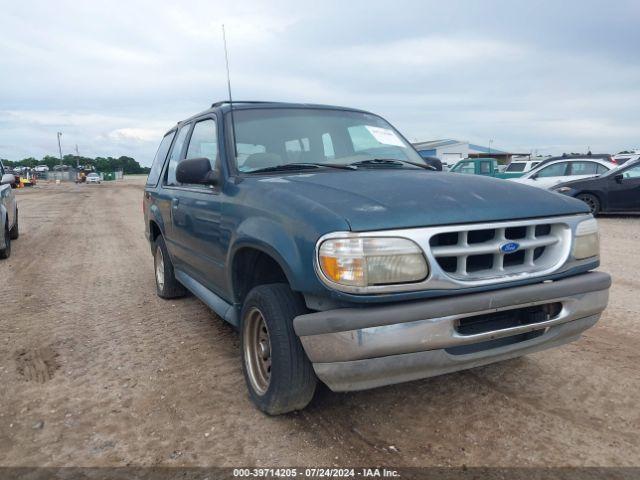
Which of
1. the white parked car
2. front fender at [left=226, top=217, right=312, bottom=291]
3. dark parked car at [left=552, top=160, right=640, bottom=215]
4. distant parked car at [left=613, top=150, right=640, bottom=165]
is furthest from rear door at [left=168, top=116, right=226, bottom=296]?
distant parked car at [left=613, top=150, right=640, bottom=165]

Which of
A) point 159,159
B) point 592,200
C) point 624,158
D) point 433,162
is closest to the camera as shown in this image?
point 433,162

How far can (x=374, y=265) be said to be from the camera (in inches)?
87.1

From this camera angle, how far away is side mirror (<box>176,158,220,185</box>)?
3.25 m

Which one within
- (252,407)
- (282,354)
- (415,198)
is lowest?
(252,407)

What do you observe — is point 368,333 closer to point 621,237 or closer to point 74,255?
point 74,255

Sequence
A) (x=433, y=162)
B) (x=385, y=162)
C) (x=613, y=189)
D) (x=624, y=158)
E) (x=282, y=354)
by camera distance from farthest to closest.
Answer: (x=624, y=158) → (x=613, y=189) → (x=433, y=162) → (x=385, y=162) → (x=282, y=354)

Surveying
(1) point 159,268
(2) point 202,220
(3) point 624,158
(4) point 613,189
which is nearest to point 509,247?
(2) point 202,220

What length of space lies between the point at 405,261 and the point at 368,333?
0.36 metres

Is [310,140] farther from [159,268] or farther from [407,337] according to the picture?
[159,268]

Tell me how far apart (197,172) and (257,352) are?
3.95 ft

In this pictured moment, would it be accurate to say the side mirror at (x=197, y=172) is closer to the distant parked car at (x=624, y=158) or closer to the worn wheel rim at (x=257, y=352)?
the worn wheel rim at (x=257, y=352)

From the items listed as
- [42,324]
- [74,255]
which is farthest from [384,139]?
[74,255]

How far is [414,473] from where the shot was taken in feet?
7.53

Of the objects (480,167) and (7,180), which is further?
(480,167)
